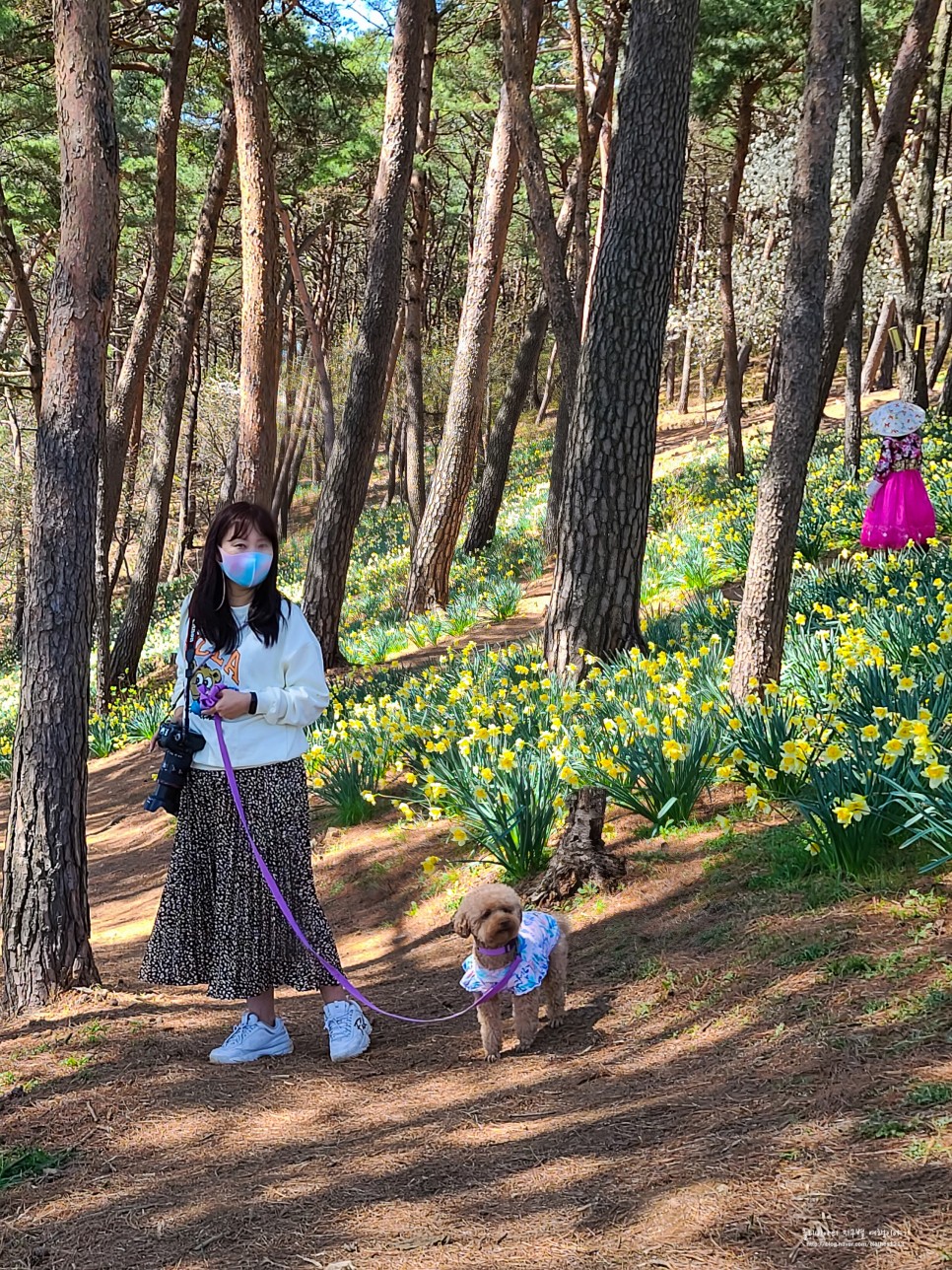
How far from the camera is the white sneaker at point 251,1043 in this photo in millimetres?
3527

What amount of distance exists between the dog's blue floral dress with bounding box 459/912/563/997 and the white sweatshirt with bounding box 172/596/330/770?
0.92 m

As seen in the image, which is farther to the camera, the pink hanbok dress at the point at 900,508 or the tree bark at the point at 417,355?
the tree bark at the point at 417,355

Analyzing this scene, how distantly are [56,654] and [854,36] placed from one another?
439 inches

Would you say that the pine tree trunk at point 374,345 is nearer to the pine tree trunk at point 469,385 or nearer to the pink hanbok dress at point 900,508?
the pine tree trunk at point 469,385

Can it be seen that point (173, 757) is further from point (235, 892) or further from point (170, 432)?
point (170, 432)

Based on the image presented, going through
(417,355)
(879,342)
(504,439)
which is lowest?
(504,439)

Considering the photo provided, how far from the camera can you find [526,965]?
3.33m

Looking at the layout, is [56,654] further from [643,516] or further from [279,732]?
[643,516]

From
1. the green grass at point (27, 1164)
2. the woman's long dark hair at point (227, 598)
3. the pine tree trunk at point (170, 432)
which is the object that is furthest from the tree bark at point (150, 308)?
the green grass at point (27, 1164)

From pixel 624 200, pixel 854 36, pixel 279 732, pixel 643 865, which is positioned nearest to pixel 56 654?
pixel 279 732

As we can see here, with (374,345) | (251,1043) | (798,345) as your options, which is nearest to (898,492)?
(798,345)

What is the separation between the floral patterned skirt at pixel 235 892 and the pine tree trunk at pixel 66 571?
663 mm

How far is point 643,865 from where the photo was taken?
4465mm

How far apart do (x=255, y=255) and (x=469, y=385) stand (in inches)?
113
